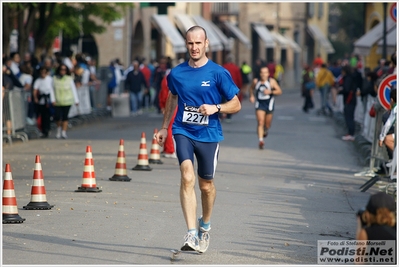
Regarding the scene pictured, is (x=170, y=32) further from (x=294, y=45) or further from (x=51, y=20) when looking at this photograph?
(x=294, y=45)

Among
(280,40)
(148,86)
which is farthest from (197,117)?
(280,40)

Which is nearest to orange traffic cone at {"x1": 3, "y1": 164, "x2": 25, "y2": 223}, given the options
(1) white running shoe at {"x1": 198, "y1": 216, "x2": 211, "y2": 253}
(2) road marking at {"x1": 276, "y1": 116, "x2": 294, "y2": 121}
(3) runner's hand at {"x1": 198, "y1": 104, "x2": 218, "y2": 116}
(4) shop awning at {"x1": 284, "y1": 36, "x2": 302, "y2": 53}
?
(1) white running shoe at {"x1": 198, "y1": 216, "x2": 211, "y2": 253}

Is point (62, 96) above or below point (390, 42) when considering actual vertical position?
below

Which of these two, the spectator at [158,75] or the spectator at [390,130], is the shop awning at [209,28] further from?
the spectator at [390,130]

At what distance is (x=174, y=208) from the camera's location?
10875mm

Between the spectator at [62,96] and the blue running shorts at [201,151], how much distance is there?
13.8 meters

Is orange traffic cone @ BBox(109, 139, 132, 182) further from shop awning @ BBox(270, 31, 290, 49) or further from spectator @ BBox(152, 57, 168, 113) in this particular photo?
shop awning @ BBox(270, 31, 290, 49)

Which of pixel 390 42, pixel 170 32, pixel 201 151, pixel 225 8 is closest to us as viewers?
pixel 201 151

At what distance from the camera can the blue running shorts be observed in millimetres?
8188

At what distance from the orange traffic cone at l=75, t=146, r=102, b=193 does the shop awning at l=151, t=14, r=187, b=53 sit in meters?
35.5

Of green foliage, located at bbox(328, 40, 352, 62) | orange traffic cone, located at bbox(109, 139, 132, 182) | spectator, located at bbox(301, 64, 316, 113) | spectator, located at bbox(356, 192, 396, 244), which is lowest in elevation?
green foliage, located at bbox(328, 40, 352, 62)

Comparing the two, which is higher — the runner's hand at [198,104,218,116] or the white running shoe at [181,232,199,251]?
the runner's hand at [198,104,218,116]

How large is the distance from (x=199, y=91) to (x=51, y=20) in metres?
21.7

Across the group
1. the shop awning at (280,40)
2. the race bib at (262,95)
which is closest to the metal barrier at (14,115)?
the race bib at (262,95)
